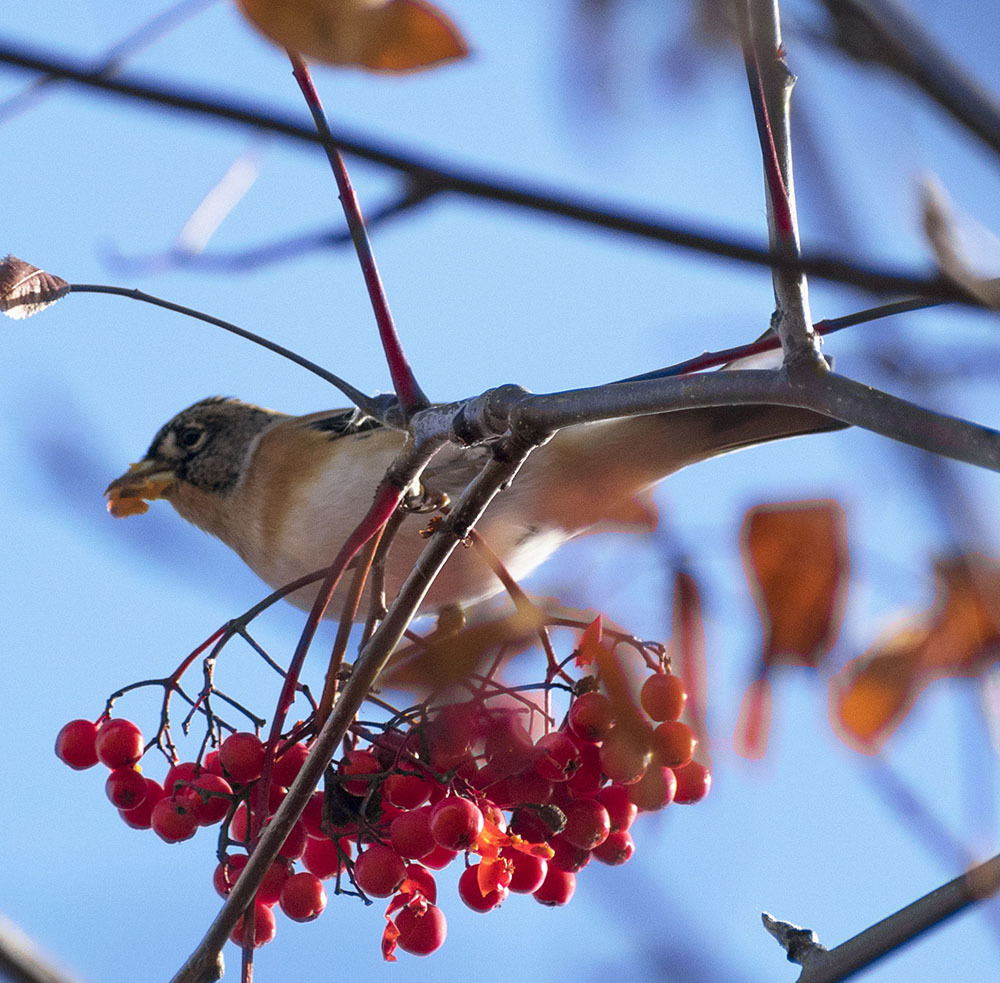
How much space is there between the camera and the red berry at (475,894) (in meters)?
1.94

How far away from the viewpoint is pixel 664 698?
1.92 m

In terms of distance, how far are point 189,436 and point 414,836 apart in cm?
273

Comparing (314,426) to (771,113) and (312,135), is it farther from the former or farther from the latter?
(312,135)

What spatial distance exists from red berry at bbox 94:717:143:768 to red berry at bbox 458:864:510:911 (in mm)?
638

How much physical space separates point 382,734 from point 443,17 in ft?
3.72

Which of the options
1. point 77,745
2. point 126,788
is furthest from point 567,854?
point 77,745

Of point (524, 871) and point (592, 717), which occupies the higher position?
point (592, 717)

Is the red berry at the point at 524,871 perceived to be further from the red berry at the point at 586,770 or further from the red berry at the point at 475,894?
the red berry at the point at 586,770

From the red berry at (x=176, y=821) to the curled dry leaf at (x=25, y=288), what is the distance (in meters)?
0.86

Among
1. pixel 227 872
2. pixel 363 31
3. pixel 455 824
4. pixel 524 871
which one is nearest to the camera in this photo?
pixel 363 31

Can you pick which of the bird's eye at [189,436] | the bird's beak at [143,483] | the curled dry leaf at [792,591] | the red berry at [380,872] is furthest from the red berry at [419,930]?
the bird's eye at [189,436]

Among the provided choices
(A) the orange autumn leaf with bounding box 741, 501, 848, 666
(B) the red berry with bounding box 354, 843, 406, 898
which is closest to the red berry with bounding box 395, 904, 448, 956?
(B) the red berry with bounding box 354, 843, 406, 898

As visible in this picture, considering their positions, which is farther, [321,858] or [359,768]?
[321,858]

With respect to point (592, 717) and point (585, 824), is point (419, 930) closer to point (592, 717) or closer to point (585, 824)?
point (585, 824)
